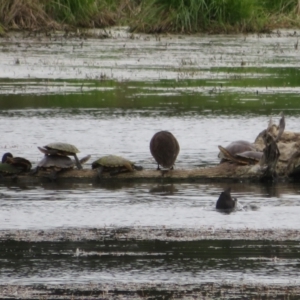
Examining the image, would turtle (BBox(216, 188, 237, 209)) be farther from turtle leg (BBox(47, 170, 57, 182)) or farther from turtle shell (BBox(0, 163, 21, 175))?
turtle shell (BBox(0, 163, 21, 175))

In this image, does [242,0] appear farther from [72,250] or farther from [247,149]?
[72,250]

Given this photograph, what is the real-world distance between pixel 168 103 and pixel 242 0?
693 inches

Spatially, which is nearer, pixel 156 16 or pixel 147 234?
pixel 147 234

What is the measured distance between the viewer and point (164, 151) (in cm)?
1280

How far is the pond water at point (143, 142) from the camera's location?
853 centimetres

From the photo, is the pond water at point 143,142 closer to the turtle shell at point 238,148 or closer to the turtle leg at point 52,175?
the turtle leg at point 52,175

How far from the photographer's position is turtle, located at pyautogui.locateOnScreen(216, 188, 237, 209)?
34.8 feet

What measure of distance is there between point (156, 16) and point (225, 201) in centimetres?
2836

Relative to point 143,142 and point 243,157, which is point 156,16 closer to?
point 143,142

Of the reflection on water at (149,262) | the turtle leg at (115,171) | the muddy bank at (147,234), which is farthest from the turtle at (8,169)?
the reflection on water at (149,262)

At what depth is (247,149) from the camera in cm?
1303

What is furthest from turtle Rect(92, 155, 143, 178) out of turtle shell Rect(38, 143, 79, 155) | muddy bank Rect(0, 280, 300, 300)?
muddy bank Rect(0, 280, 300, 300)

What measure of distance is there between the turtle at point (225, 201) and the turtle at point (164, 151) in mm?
2132

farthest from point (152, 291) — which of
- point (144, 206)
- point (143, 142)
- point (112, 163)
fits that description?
point (143, 142)
